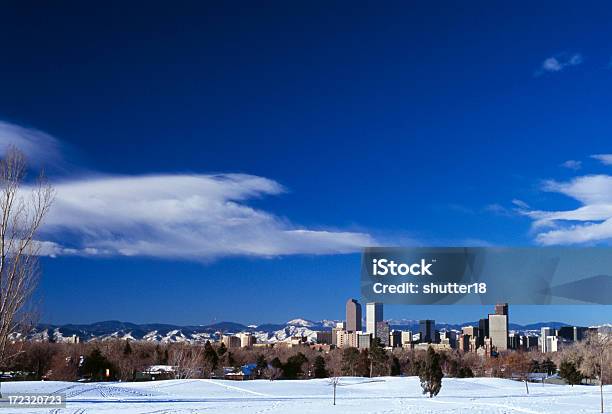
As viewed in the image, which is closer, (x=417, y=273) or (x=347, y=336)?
(x=417, y=273)

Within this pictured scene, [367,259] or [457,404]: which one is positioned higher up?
[367,259]

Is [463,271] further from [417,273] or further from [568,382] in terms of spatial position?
[568,382]

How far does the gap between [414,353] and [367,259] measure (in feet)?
198

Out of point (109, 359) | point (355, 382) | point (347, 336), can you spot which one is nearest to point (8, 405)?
point (355, 382)

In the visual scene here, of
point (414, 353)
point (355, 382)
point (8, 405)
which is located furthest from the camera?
point (414, 353)

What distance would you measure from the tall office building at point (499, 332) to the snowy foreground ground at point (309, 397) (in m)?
52.4

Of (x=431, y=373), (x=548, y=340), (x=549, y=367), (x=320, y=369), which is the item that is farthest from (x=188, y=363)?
(x=548, y=340)

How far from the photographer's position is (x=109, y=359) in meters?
68.2

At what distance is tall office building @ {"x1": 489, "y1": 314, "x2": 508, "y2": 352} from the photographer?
113 metres

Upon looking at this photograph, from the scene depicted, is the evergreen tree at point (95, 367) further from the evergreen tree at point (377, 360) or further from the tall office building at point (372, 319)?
the tall office building at point (372, 319)

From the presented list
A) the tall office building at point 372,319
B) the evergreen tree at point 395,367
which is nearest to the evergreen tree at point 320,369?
the evergreen tree at point 395,367

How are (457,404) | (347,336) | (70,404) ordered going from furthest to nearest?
(347,336)
(457,404)
(70,404)

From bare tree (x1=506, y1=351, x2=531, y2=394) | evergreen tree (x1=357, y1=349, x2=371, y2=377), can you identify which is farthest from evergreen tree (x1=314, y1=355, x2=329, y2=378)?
bare tree (x1=506, y1=351, x2=531, y2=394)

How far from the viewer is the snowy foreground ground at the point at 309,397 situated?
3250cm
